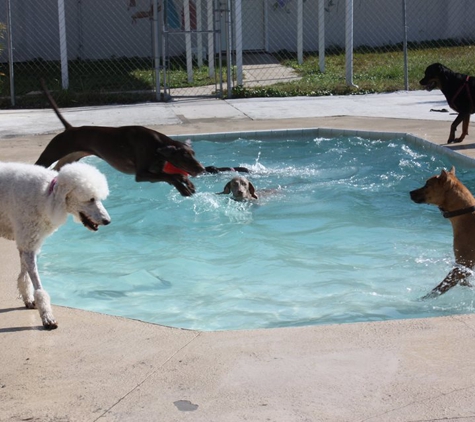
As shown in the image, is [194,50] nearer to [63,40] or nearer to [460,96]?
[63,40]

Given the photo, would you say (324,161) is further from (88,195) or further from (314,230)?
(88,195)

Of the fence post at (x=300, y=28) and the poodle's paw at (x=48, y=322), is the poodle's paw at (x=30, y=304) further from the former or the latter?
the fence post at (x=300, y=28)

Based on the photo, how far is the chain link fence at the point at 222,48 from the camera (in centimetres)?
1639

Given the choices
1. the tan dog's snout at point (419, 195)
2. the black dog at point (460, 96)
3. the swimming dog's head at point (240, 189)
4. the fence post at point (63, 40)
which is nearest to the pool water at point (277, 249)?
the swimming dog's head at point (240, 189)

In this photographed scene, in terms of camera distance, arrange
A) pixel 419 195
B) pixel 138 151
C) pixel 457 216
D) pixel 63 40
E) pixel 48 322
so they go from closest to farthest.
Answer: pixel 48 322
pixel 457 216
pixel 419 195
pixel 138 151
pixel 63 40

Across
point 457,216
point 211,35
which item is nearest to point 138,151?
point 457,216

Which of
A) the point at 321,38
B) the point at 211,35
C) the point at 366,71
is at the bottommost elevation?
the point at 366,71

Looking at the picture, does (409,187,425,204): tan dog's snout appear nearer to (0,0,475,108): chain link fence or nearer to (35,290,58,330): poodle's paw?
(35,290,58,330): poodle's paw

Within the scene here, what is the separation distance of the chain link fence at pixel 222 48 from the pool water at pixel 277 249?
17.2ft

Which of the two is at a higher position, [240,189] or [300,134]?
[300,134]

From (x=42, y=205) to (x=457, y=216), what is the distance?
298cm

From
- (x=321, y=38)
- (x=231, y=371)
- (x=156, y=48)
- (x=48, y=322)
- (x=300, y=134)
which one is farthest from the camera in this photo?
(x=321, y=38)

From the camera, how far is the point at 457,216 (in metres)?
5.85

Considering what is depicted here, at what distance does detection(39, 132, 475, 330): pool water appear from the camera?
244 inches
